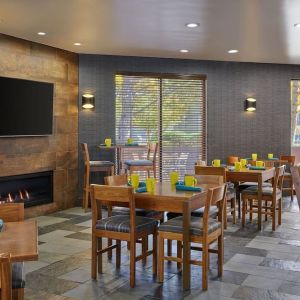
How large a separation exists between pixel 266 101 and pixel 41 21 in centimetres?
520

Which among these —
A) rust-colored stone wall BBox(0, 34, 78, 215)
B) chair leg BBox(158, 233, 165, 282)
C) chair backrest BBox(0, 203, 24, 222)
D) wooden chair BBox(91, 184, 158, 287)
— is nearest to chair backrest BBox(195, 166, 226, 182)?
wooden chair BBox(91, 184, 158, 287)

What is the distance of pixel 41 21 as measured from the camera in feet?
17.6

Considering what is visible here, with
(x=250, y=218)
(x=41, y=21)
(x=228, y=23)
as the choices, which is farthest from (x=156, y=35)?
(x=250, y=218)

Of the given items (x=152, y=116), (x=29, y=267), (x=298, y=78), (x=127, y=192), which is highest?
(x=298, y=78)

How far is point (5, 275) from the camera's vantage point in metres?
1.88

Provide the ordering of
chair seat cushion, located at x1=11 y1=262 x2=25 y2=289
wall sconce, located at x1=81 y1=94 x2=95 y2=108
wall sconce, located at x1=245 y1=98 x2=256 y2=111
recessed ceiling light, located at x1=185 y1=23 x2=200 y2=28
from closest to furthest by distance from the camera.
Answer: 1. chair seat cushion, located at x1=11 y1=262 x2=25 y2=289
2. recessed ceiling light, located at x1=185 y1=23 x2=200 y2=28
3. wall sconce, located at x1=81 y1=94 x2=95 y2=108
4. wall sconce, located at x1=245 y1=98 x2=256 y2=111

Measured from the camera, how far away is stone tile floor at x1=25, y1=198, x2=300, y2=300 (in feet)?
11.7

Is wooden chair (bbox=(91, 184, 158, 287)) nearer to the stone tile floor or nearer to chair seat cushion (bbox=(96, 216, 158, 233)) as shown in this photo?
chair seat cushion (bbox=(96, 216, 158, 233))

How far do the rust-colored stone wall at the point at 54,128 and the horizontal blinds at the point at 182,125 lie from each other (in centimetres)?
181

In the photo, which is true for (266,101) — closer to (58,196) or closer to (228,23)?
(228,23)

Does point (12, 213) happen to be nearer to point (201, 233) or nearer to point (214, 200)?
point (201, 233)

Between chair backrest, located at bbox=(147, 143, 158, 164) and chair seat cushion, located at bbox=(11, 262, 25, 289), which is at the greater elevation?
chair backrest, located at bbox=(147, 143, 158, 164)

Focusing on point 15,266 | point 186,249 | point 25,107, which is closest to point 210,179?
point 186,249

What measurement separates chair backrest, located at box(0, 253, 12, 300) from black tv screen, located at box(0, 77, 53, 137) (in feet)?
14.7
